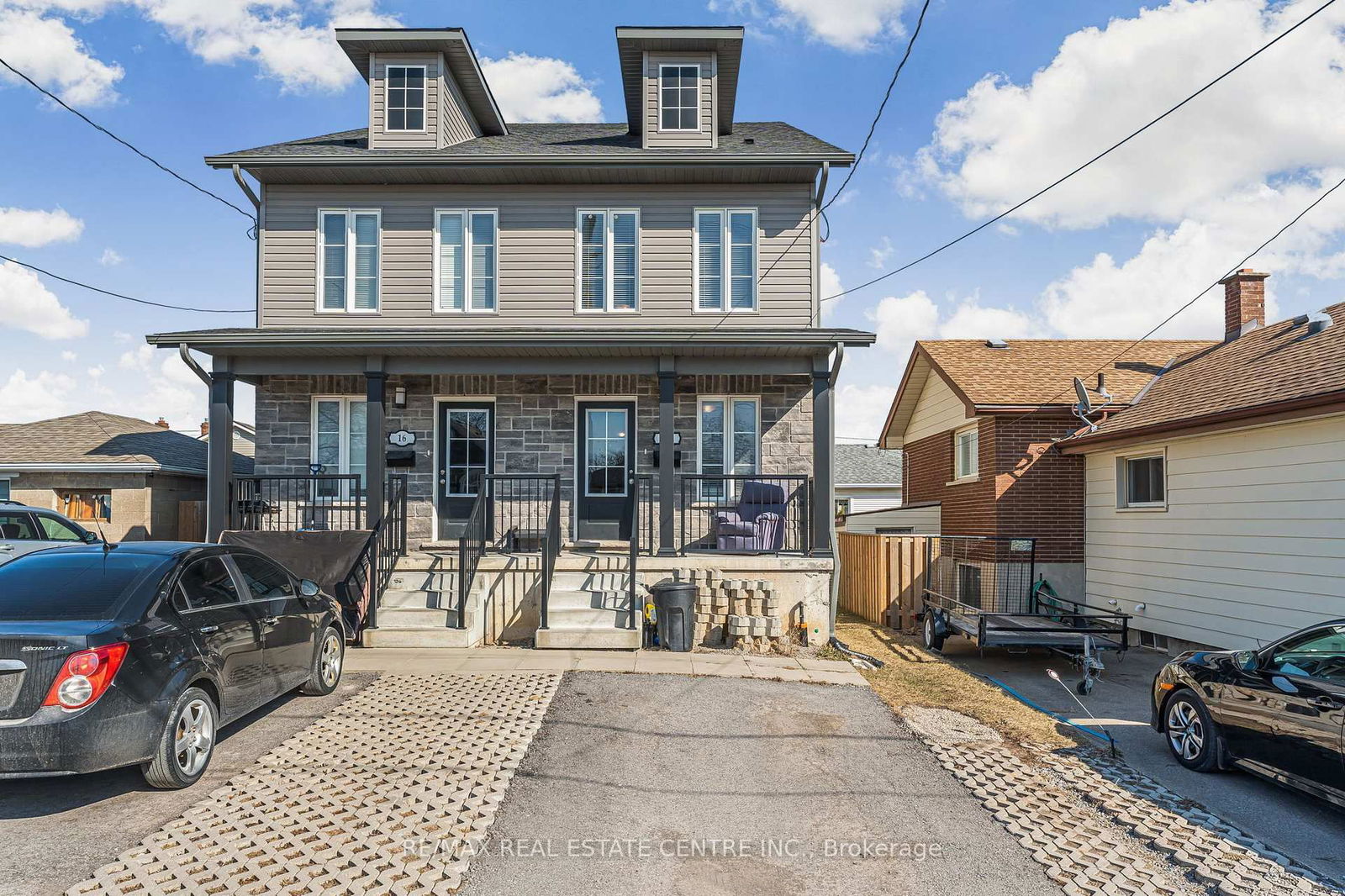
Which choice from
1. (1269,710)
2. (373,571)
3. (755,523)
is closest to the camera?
(1269,710)

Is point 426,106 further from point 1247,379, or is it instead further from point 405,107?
point 1247,379

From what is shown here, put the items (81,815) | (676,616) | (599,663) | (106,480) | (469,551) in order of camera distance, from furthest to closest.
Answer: (106,480) → (469,551) → (676,616) → (599,663) → (81,815)

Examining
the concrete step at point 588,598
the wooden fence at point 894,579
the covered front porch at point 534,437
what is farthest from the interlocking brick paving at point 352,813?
the wooden fence at point 894,579

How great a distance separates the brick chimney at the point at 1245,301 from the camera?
13328mm

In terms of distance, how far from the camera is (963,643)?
38.5ft

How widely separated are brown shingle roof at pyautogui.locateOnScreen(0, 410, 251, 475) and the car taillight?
1093 centimetres

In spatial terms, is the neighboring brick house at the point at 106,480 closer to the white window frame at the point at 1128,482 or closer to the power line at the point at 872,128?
the power line at the point at 872,128

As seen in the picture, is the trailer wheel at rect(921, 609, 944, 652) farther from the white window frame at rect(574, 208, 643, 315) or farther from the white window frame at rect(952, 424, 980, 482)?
the white window frame at rect(574, 208, 643, 315)

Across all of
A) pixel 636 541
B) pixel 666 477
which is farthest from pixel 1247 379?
pixel 636 541

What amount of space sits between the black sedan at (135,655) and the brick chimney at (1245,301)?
1430cm

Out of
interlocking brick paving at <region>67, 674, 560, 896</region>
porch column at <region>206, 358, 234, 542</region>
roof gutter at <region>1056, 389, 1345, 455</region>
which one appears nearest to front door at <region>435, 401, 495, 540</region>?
porch column at <region>206, 358, 234, 542</region>

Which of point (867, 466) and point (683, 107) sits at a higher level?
point (683, 107)

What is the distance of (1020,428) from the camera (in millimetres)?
13219

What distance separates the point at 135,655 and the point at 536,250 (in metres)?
9.16
